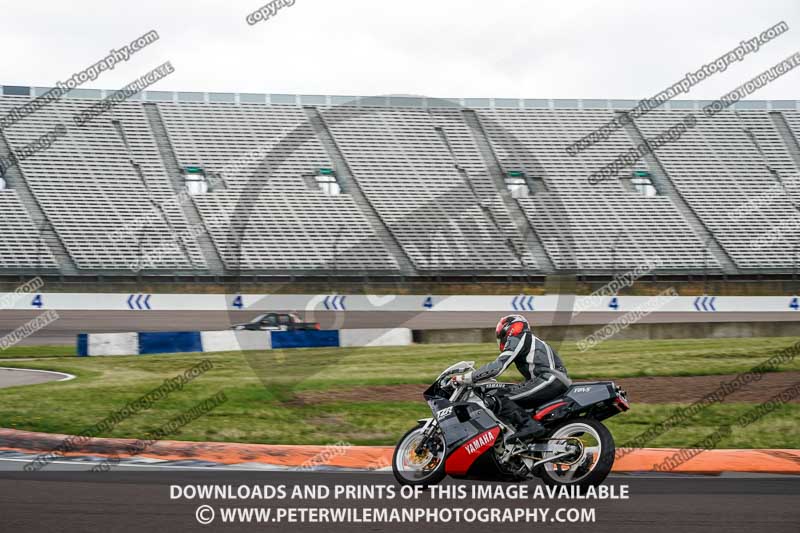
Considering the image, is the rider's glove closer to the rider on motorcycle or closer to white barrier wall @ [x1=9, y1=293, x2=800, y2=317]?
the rider on motorcycle

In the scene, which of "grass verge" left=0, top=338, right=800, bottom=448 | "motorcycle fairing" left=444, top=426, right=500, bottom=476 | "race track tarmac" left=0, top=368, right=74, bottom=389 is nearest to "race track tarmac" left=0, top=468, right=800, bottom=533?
"motorcycle fairing" left=444, top=426, right=500, bottom=476

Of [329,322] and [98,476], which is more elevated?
[329,322]

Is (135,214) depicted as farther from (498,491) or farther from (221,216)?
(498,491)

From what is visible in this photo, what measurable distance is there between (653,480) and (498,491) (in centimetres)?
192

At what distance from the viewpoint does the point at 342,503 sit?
7234 millimetres

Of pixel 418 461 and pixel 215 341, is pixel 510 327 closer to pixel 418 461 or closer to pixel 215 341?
pixel 418 461

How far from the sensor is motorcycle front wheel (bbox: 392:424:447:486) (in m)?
7.96

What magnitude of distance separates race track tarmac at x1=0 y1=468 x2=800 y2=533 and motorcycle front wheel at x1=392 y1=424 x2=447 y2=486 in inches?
13.8

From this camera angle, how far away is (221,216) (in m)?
38.6

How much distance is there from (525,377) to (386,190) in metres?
33.9

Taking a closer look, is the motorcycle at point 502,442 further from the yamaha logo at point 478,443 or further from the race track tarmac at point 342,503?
the race track tarmac at point 342,503

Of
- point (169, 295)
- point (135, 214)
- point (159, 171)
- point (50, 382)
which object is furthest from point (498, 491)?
point (159, 171)

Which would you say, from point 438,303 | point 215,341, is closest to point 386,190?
point 438,303

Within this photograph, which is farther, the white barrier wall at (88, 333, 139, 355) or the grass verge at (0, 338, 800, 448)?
the white barrier wall at (88, 333, 139, 355)
